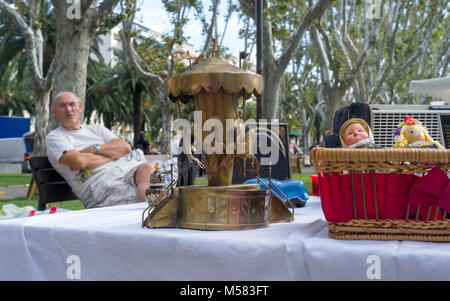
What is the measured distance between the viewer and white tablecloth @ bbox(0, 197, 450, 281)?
0.98m

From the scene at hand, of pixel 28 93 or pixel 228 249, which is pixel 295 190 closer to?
pixel 228 249

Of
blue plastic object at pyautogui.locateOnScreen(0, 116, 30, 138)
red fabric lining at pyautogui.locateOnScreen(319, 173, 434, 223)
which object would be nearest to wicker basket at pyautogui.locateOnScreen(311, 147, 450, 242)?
red fabric lining at pyautogui.locateOnScreen(319, 173, 434, 223)

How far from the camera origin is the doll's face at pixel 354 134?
4.44 feet

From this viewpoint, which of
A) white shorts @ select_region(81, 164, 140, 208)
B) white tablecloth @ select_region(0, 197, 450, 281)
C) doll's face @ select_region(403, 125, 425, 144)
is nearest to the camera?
white tablecloth @ select_region(0, 197, 450, 281)

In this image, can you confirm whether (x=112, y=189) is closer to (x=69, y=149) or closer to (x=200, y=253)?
(x=69, y=149)

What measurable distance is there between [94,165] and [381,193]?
2606 millimetres

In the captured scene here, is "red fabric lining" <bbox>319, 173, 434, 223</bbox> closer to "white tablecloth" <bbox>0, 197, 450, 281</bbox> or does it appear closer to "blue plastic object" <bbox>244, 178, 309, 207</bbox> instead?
"white tablecloth" <bbox>0, 197, 450, 281</bbox>

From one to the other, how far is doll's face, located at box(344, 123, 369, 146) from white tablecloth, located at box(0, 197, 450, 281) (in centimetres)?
26

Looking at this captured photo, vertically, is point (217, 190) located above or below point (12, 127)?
below

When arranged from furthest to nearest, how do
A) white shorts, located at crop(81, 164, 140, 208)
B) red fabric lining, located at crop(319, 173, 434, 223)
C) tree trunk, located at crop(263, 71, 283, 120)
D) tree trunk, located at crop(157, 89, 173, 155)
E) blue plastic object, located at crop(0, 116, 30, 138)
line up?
blue plastic object, located at crop(0, 116, 30, 138) < tree trunk, located at crop(157, 89, 173, 155) < tree trunk, located at crop(263, 71, 283, 120) < white shorts, located at crop(81, 164, 140, 208) < red fabric lining, located at crop(319, 173, 434, 223)

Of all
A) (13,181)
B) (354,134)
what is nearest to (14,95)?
(13,181)

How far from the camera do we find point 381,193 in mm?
1108

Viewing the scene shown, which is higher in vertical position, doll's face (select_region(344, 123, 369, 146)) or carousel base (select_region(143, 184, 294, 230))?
doll's face (select_region(344, 123, 369, 146))

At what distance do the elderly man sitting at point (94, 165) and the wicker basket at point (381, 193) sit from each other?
2123mm
